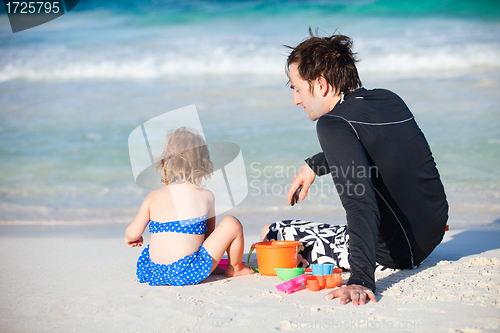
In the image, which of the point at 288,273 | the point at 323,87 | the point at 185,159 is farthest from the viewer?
the point at 185,159

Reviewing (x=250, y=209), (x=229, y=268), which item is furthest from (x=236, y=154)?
(x=229, y=268)

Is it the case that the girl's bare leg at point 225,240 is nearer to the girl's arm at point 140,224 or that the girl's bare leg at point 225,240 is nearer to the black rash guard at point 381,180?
the girl's arm at point 140,224

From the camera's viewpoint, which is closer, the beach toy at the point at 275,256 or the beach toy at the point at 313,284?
the beach toy at the point at 313,284

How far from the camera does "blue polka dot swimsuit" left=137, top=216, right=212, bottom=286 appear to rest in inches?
100

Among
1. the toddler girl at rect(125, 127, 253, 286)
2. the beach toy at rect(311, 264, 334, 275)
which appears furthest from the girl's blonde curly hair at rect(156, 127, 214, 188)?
the beach toy at rect(311, 264, 334, 275)

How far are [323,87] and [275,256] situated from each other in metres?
1.05

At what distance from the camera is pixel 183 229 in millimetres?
2627

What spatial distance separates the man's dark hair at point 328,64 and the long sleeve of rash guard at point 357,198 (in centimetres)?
41

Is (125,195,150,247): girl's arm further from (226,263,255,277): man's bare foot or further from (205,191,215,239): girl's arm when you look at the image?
(226,263,255,277): man's bare foot

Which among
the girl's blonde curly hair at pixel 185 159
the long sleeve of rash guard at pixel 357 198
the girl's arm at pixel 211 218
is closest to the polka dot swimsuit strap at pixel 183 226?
the girl's arm at pixel 211 218

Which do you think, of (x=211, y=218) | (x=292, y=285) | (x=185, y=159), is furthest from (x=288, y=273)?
(x=185, y=159)

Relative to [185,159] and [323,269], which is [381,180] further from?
[185,159]

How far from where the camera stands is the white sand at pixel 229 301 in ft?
6.07

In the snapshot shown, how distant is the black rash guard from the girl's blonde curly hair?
0.89m
